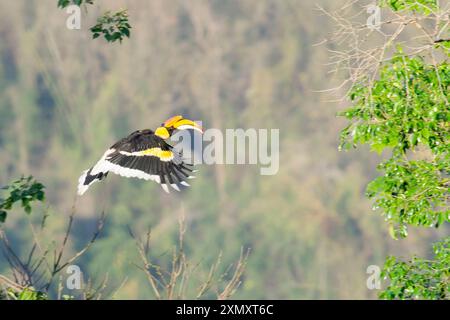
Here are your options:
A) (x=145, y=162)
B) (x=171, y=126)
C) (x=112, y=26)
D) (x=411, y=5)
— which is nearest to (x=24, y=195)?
(x=145, y=162)

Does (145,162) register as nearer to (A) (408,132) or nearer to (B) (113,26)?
(B) (113,26)

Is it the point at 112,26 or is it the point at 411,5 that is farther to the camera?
the point at 112,26

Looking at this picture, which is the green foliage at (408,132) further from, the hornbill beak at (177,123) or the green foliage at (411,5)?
the hornbill beak at (177,123)

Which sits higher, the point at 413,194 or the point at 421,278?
the point at 413,194

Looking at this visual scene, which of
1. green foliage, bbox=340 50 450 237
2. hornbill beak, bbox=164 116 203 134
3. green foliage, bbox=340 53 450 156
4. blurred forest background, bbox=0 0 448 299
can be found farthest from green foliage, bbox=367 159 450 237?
blurred forest background, bbox=0 0 448 299

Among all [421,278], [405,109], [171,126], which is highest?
[171,126]

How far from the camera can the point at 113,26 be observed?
7.29m

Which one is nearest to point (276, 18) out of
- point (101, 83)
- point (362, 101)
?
point (101, 83)

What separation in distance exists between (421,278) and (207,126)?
27421mm

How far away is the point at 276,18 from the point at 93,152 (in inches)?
358

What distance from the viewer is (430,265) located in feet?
22.5

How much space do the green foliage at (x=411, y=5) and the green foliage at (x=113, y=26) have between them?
6.17ft

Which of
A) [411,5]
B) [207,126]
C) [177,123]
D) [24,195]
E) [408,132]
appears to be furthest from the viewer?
[207,126]

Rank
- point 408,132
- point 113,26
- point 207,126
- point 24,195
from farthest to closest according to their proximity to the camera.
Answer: point 207,126 < point 113,26 < point 408,132 < point 24,195
